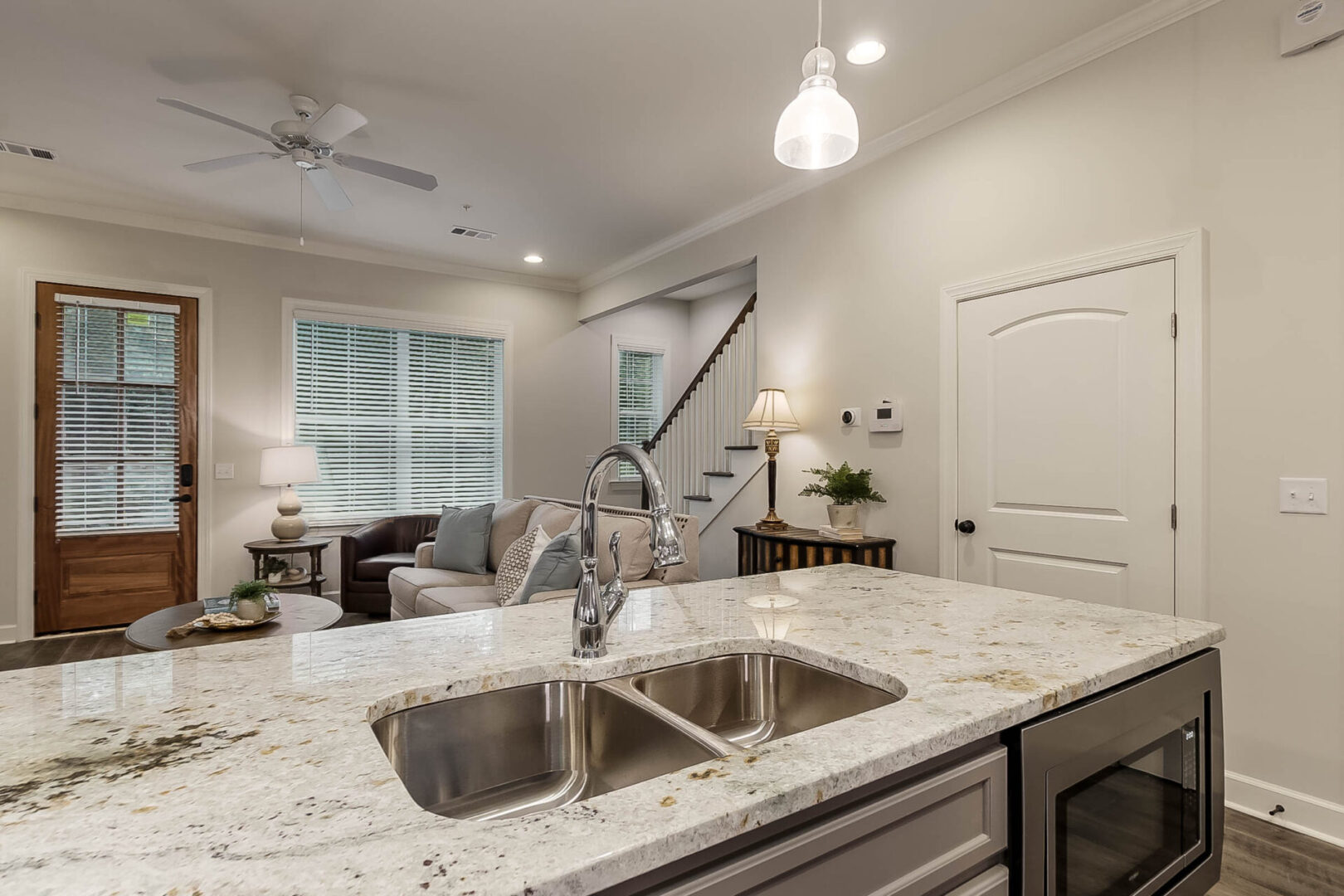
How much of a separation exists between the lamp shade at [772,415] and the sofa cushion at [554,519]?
114 cm

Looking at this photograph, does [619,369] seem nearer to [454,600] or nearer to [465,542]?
[465,542]

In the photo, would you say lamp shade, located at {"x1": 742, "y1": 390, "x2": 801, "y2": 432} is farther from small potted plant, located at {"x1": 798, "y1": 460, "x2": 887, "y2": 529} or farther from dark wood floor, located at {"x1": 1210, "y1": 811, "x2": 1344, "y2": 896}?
dark wood floor, located at {"x1": 1210, "y1": 811, "x2": 1344, "y2": 896}

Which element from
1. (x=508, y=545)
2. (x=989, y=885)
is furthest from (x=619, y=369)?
(x=989, y=885)

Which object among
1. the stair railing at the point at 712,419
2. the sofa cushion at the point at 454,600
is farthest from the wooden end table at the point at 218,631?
the stair railing at the point at 712,419

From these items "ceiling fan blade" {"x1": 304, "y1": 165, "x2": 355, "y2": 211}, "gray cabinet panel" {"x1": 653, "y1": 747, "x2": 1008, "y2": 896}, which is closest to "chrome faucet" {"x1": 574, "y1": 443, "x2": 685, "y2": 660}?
"gray cabinet panel" {"x1": 653, "y1": 747, "x2": 1008, "y2": 896}

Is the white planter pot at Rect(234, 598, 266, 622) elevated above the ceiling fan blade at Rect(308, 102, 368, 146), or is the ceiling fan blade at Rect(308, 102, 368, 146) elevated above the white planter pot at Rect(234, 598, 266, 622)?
the ceiling fan blade at Rect(308, 102, 368, 146)


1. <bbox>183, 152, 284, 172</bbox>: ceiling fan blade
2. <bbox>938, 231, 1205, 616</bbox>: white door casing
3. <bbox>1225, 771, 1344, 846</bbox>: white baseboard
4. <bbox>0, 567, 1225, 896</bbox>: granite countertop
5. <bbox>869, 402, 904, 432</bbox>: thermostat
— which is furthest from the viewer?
<bbox>869, 402, 904, 432</bbox>: thermostat

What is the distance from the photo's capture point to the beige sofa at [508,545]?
3.18 m

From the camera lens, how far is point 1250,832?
2.18 metres

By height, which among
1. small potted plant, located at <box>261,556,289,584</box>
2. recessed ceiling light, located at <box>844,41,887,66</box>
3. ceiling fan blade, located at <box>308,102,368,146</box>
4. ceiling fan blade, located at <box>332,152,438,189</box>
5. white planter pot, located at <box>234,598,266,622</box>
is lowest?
small potted plant, located at <box>261,556,289,584</box>

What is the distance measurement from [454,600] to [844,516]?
1.97 meters

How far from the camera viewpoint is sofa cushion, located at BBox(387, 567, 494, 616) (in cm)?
379

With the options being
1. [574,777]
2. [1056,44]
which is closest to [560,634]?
[574,777]

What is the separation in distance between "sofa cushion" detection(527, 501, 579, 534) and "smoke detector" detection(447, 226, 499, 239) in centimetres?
221
